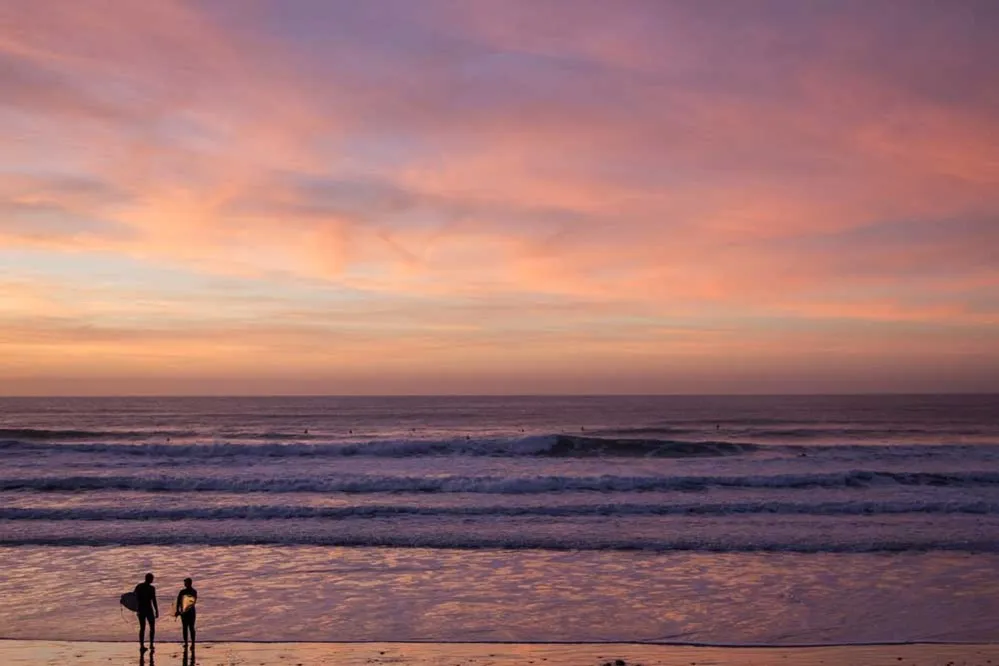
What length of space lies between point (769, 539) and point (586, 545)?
459 cm

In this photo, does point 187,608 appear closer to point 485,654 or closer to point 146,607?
point 146,607

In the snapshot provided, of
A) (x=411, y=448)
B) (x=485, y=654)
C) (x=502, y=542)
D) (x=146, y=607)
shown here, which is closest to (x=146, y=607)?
(x=146, y=607)

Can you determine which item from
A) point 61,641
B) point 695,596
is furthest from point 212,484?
point 695,596

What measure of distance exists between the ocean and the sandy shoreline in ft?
1.49

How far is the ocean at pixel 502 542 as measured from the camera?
512 inches

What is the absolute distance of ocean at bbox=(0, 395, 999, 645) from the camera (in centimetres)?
1300

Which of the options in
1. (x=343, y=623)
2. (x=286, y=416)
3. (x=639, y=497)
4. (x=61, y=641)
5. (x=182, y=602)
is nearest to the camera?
(x=182, y=602)

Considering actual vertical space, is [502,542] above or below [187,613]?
below

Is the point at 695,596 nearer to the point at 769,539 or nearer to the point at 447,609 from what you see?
the point at 447,609

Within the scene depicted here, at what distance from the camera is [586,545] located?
19.3 meters

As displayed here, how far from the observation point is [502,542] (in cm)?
1961

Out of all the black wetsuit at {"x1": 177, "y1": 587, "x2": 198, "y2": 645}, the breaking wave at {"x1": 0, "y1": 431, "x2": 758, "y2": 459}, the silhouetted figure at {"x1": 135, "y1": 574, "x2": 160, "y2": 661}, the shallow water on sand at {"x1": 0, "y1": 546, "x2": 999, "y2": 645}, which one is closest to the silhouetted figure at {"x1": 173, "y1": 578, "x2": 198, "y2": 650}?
the black wetsuit at {"x1": 177, "y1": 587, "x2": 198, "y2": 645}

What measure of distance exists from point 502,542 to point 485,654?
843 centimetres

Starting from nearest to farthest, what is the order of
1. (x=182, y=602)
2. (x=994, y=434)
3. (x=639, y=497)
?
(x=182, y=602), (x=639, y=497), (x=994, y=434)
